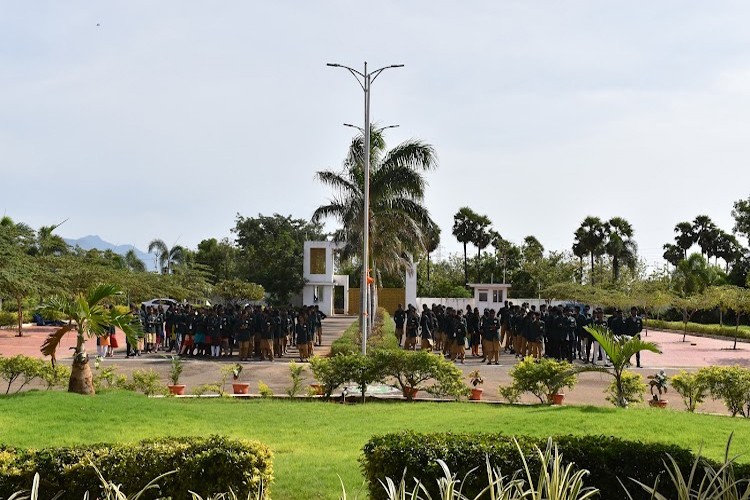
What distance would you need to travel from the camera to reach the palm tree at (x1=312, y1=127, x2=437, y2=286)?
1145 inches

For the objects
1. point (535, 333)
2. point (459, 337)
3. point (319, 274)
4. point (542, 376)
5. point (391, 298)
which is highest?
point (319, 274)

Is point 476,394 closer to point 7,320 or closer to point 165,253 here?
point 7,320

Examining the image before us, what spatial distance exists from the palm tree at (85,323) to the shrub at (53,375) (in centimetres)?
41

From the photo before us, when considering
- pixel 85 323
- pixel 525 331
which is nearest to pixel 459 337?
pixel 525 331

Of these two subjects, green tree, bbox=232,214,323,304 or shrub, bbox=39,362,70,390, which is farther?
green tree, bbox=232,214,323,304

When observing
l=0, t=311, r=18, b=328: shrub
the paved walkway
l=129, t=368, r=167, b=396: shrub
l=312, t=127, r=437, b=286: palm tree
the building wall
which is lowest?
the paved walkway

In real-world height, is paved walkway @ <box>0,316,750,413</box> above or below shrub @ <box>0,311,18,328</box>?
below

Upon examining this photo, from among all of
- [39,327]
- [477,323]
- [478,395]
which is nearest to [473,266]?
[39,327]

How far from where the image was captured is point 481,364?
23406 mm

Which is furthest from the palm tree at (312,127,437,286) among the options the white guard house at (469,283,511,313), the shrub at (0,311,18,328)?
the shrub at (0,311,18,328)

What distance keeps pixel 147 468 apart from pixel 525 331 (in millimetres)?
18874

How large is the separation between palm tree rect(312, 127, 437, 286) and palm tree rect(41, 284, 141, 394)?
16.1 m

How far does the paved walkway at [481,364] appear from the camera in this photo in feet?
56.1

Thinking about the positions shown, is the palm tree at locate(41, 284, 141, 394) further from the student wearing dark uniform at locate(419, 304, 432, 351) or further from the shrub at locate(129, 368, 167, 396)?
the student wearing dark uniform at locate(419, 304, 432, 351)
